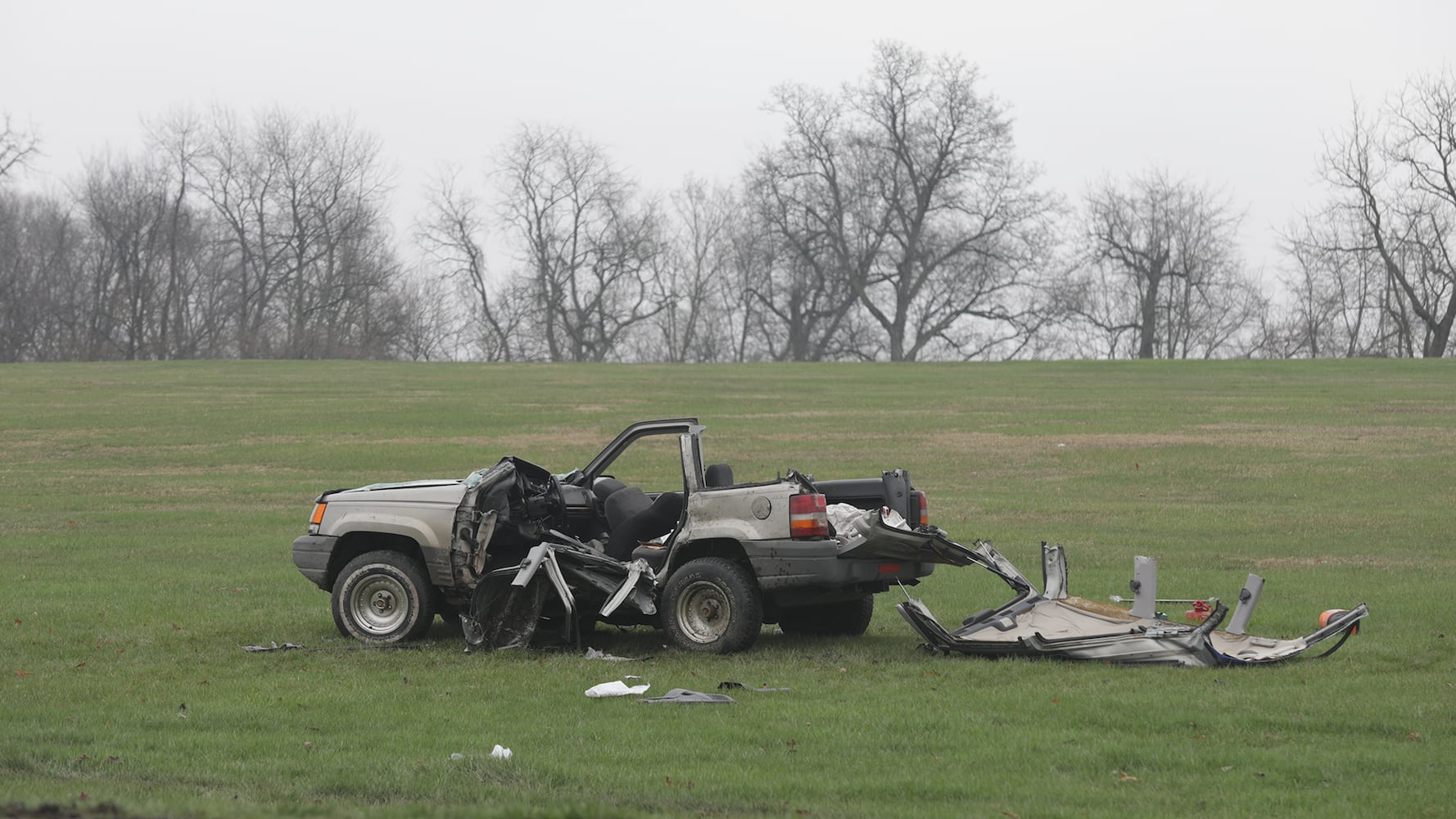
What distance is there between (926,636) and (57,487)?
64.7 ft

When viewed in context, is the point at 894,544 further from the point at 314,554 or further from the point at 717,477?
the point at 314,554

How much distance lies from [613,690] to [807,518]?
6.38 ft

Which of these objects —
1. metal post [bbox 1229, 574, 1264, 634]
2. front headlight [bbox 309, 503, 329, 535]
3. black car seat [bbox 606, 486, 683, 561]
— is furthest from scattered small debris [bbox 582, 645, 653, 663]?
metal post [bbox 1229, 574, 1264, 634]

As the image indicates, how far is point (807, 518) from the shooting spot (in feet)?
30.6

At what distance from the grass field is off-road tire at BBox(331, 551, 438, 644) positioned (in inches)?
12.7

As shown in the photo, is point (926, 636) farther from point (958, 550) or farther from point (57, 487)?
point (57, 487)

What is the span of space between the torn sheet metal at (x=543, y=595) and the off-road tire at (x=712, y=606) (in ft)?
0.62

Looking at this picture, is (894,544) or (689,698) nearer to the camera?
(689,698)

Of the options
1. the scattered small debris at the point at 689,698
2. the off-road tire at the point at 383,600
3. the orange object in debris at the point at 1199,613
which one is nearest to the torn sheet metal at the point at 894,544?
the scattered small debris at the point at 689,698

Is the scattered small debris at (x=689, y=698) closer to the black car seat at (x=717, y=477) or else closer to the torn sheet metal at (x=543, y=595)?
the torn sheet metal at (x=543, y=595)

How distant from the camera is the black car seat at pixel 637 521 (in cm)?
1000

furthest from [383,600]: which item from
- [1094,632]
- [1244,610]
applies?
[1244,610]

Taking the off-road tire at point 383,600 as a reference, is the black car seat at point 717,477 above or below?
above

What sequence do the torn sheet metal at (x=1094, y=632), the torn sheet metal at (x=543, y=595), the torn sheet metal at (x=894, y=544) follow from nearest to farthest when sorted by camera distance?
1. the torn sheet metal at (x=1094, y=632)
2. the torn sheet metal at (x=894, y=544)
3. the torn sheet metal at (x=543, y=595)
